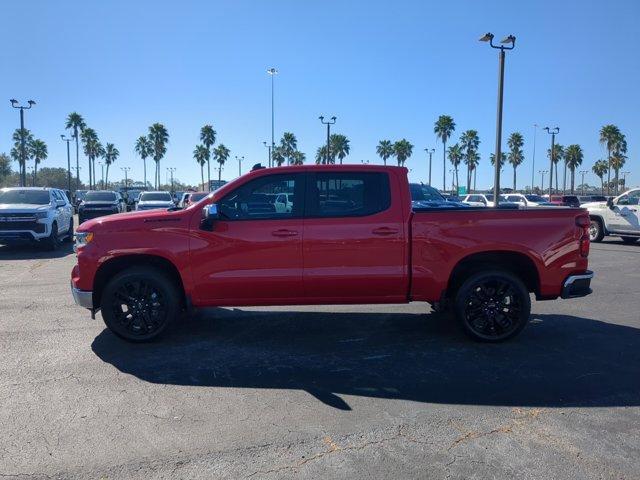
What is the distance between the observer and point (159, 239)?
19.2 ft

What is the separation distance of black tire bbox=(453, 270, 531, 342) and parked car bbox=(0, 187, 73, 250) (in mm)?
12489

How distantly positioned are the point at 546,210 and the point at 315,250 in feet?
8.72

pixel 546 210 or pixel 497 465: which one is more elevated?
pixel 546 210

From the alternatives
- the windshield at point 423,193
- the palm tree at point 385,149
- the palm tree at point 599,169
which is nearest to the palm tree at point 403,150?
the palm tree at point 385,149

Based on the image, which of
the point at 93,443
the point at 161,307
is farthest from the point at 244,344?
the point at 93,443

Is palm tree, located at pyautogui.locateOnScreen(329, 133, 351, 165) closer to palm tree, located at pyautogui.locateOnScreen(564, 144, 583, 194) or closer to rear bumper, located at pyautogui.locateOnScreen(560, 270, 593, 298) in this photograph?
palm tree, located at pyautogui.locateOnScreen(564, 144, 583, 194)

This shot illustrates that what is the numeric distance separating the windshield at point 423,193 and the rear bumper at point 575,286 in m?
11.7

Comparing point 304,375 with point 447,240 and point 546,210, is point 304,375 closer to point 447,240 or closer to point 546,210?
point 447,240

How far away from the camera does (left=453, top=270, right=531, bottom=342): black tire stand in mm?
6074

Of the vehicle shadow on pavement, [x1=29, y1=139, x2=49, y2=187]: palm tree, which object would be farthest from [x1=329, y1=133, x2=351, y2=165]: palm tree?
the vehicle shadow on pavement

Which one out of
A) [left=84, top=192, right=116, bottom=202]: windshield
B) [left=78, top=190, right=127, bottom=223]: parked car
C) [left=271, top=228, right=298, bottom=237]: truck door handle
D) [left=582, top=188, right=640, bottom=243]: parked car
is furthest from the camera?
[left=84, top=192, right=116, bottom=202]: windshield

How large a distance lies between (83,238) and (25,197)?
11234 mm

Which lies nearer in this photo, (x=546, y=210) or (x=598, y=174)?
(x=546, y=210)

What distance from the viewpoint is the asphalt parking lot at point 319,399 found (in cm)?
356
